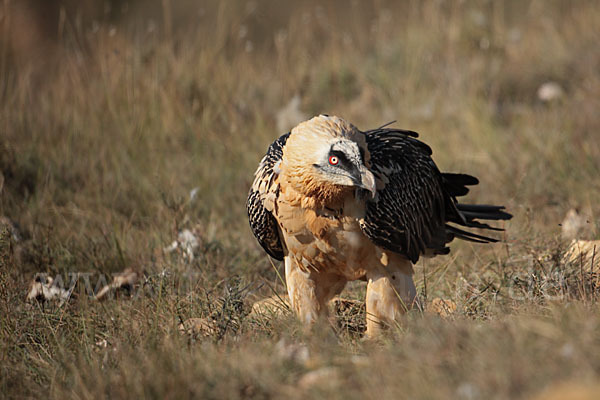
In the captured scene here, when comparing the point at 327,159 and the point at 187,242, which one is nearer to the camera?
the point at 327,159

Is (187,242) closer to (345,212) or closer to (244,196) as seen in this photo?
(244,196)

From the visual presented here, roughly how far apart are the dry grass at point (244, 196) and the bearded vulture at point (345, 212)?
0.27 m

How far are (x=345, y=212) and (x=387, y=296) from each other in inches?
23.1

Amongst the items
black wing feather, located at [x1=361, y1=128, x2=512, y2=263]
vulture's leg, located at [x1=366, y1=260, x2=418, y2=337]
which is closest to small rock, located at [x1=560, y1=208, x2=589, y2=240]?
black wing feather, located at [x1=361, y1=128, x2=512, y2=263]

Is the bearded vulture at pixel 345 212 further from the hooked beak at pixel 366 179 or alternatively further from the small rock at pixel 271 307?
the small rock at pixel 271 307

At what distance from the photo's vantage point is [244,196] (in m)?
6.50

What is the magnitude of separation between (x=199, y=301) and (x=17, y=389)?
131cm

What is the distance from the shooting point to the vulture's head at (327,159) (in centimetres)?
332

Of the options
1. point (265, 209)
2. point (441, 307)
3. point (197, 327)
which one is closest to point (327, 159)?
point (265, 209)

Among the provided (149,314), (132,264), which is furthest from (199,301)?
(132,264)

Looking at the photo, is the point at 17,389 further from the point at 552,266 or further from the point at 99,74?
the point at 99,74

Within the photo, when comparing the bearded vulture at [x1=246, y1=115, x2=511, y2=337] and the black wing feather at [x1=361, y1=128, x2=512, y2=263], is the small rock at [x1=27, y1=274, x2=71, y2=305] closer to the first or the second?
the bearded vulture at [x1=246, y1=115, x2=511, y2=337]

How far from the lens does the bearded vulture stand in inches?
134

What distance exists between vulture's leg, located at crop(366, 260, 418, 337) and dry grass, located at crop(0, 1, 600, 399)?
0.18 m
